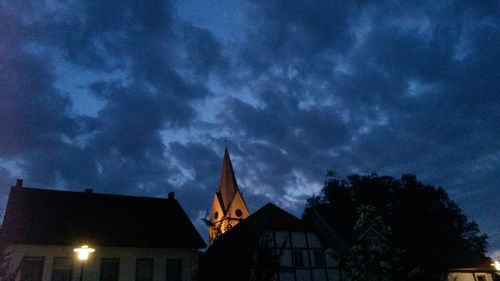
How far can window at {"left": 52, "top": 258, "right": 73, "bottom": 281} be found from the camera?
77.9 ft

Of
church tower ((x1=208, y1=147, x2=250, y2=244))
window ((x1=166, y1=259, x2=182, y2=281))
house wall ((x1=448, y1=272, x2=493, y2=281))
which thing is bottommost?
house wall ((x1=448, y1=272, x2=493, y2=281))

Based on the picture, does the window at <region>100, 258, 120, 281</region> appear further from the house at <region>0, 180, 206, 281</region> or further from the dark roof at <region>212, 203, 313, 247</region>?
the dark roof at <region>212, 203, 313, 247</region>

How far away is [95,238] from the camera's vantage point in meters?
25.4

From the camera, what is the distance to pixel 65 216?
27.0 m

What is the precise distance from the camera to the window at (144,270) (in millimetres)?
25531

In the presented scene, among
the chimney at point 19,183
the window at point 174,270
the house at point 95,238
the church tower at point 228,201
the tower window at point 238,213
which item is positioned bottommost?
the window at point 174,270

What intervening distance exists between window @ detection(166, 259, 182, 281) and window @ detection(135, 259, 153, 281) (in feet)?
3.78

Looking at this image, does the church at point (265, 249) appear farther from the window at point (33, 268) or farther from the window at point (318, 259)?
the window at point (33, 268)

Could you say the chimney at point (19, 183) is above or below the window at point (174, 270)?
above

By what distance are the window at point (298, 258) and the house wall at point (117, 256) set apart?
6.97m

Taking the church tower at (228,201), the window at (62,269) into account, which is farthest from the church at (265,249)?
the window at (62,269)

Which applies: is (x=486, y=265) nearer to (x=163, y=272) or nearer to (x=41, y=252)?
(x=163, y=272)

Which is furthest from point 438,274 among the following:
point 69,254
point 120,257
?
point 69,254

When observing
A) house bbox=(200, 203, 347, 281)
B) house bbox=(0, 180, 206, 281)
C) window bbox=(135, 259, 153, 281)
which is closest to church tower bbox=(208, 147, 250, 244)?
house bbox=(0, 180, 206, 281)
